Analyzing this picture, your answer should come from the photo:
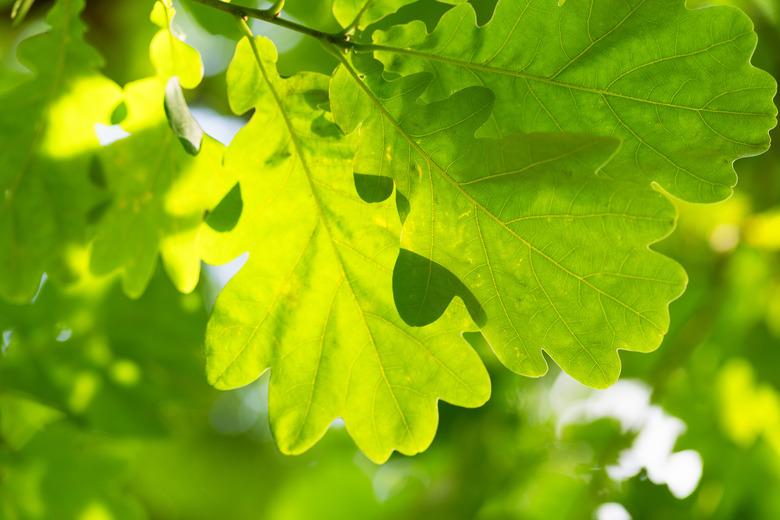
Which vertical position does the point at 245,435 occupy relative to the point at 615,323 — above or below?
below

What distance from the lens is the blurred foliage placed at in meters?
2.33

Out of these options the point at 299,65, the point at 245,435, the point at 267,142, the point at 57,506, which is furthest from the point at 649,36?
the point at 245,435

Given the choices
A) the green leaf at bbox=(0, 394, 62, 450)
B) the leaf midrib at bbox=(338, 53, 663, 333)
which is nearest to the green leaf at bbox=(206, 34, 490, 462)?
the leaf midrib at bbox=(338, 53, 663, 333)

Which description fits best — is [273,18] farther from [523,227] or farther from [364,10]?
[523,227]

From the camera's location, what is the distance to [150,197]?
180 centimetres

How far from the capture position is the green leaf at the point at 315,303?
1.50 metres

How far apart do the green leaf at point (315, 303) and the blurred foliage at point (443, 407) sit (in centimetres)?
25

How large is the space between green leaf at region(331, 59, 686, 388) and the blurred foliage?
23cm

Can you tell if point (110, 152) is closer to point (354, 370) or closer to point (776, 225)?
point (354, 370)

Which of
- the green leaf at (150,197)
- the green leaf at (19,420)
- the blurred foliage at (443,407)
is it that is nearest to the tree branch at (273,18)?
the blurred foliage at (443,407)

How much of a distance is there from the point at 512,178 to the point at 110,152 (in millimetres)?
856

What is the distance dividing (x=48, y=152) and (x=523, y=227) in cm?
96

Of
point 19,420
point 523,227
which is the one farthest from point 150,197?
point 19,420

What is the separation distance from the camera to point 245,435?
447 centimetres
